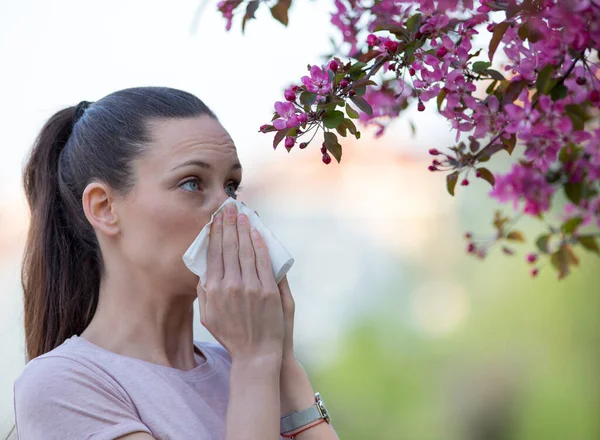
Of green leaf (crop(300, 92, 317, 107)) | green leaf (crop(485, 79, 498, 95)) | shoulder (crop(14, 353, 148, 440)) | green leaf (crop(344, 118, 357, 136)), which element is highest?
green leaf (crop(485, 79, 498, 95))

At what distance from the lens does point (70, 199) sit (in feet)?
5.15

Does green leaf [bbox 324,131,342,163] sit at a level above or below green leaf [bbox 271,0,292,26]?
below

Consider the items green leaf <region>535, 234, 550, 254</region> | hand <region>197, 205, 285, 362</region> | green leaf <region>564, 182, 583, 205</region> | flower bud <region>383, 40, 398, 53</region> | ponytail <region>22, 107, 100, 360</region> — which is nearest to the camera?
flower bud <region>383, 40, 398, 53</region>

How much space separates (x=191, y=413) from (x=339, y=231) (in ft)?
14.2

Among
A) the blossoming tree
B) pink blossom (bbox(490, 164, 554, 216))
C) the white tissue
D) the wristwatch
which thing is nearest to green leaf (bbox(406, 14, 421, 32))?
the blossoming tree

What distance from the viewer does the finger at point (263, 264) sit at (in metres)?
1.38

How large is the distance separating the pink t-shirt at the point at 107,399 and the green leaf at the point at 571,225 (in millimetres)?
914

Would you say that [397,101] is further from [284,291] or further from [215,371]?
[215,371]

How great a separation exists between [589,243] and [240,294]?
93 centimetres

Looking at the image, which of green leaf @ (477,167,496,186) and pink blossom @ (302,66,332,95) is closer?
pink blossom @ (302,66,332,95)

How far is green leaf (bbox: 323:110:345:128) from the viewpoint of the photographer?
1.15 m

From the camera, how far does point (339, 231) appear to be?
5.66 metres

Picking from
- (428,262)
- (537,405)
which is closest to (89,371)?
(428,262)

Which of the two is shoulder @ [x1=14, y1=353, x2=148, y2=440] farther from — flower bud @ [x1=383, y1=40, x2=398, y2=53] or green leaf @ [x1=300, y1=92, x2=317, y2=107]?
flower bud @ [x1=383, y1=40, x2=398, y2=53]
